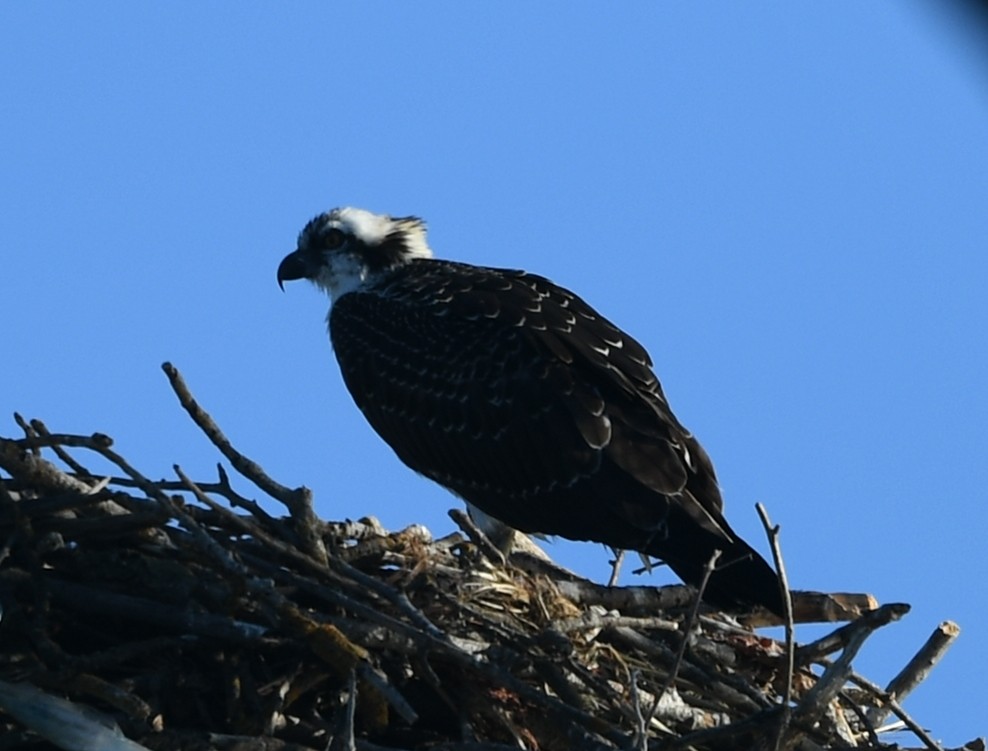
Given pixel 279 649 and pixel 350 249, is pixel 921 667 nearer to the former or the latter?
pixel 279 649

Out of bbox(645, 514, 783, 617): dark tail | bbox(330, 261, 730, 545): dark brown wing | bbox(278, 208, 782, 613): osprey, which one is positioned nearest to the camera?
bbox(645, 514, 783, 617): dark tail

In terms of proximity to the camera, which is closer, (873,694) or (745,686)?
(745,686)

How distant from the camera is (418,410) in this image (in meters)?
9.56

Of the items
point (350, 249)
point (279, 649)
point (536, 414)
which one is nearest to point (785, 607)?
point (279, 649)

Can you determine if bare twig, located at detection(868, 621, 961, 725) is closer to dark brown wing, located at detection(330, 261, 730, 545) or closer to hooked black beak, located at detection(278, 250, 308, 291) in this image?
dark brown wing, located at detection(330, 261, 730, 545)

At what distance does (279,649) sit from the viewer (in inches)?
264

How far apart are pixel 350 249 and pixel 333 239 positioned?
0.52 ft

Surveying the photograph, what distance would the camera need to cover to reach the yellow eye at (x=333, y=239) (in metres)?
11.0

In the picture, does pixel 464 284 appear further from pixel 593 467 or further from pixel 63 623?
pixel 63 623

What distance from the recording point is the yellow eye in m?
11.0

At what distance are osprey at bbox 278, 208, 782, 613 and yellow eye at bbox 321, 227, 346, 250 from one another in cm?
59

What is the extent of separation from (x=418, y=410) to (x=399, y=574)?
2.47 metres

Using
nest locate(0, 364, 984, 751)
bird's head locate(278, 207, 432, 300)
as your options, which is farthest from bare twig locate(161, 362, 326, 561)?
bird's head locate(278, 207, 432, 300)

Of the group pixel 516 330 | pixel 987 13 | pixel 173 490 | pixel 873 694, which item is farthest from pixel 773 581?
pixel 987 13
